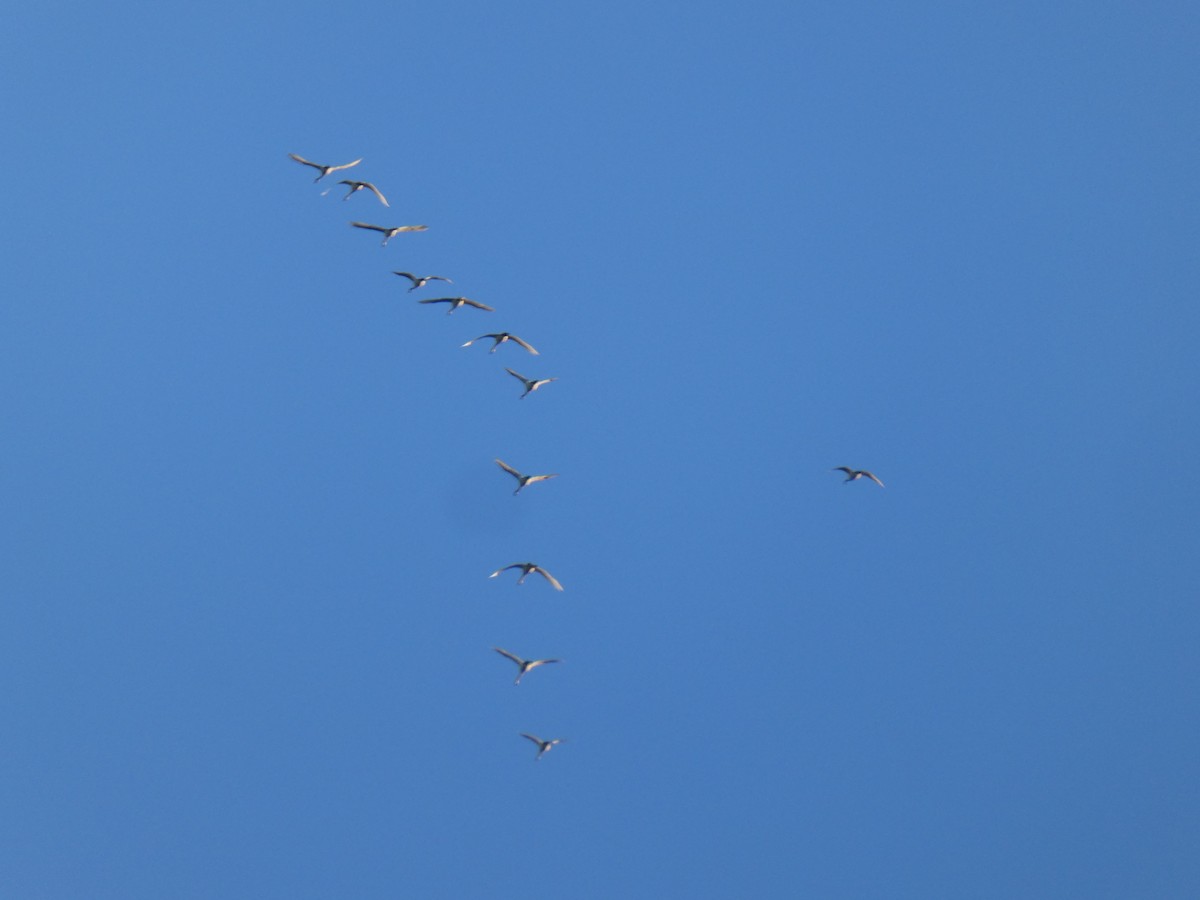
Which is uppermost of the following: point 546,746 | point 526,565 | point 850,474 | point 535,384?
point 850,474

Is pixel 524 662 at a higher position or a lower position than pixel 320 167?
lower

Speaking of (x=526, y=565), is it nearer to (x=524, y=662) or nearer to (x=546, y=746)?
(x=524, y=662)

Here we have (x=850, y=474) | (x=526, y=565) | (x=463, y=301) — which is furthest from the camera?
(x=850, y=474)

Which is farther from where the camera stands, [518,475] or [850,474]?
[850,474]

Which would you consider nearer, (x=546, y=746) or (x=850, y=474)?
(x=546, y=746)

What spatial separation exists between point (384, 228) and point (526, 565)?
44.9 ft

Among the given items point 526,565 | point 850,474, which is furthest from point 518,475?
point 850,474

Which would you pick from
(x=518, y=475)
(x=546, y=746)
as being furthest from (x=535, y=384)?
(x=546, y=746)

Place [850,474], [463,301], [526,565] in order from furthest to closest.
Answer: [850,474]
[463,301]
[526,565]

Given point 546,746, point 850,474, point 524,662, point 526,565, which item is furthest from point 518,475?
point 850,474

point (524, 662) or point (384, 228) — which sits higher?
point (384, 228)

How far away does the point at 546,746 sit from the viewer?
56.1 m

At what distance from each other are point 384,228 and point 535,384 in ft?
26.3

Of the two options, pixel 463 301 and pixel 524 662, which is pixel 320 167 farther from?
pixel 524 662
